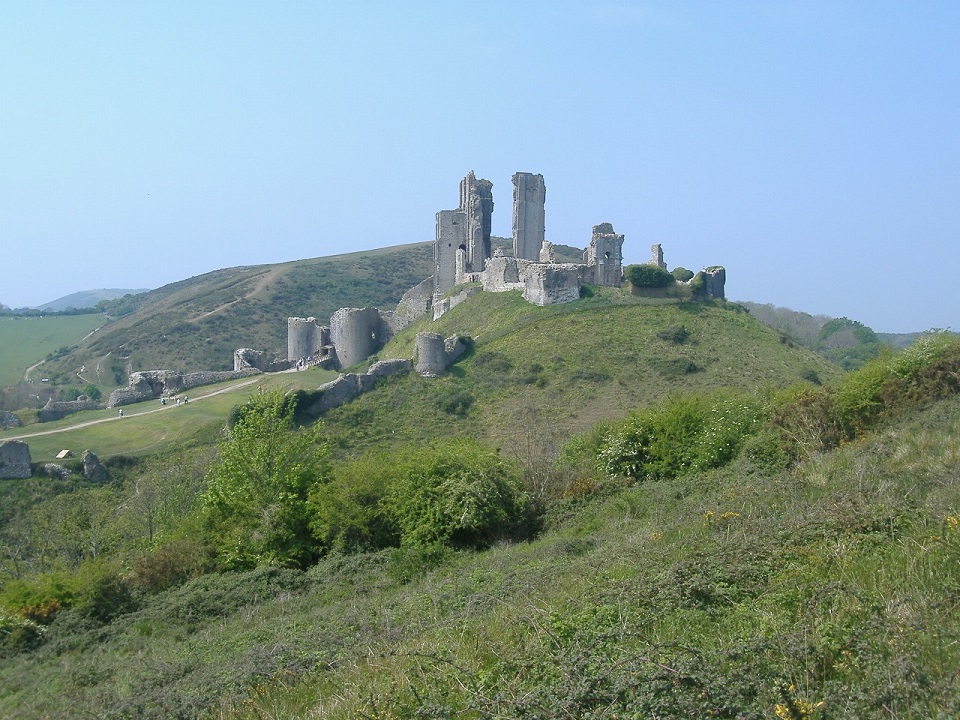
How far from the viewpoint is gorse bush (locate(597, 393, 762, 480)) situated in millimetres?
19156

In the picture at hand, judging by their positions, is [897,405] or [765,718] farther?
[897,405]

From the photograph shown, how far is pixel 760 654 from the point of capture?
19.6 ft

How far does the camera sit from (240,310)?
89938 mm

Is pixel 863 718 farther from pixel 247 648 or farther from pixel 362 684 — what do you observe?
pixel 247 648

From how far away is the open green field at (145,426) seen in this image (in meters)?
32.2

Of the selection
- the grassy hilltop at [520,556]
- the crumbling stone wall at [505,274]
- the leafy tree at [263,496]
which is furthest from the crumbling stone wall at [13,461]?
the crumbling stone wall at [505,274]

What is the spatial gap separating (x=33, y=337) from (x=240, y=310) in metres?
29.2

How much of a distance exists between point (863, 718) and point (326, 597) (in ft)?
34.2

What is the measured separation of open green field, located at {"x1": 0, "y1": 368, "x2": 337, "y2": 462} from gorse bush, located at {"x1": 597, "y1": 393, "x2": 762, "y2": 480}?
17.1 metres

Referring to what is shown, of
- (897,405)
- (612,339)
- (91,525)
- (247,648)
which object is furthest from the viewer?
(612,339)

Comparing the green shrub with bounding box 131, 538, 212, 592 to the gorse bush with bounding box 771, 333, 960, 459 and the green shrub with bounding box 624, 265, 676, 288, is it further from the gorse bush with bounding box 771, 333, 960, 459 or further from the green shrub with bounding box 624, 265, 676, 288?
the green shrub with bounding box 624, 265, 676, 288

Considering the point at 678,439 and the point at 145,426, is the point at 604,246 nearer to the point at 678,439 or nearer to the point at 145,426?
the point at 145,426

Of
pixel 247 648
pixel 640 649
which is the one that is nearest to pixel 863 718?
pixel 640 649

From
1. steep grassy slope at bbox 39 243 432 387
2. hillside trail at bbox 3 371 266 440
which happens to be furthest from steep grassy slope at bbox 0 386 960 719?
steep grassy slope at bbox 39 243 432 387
